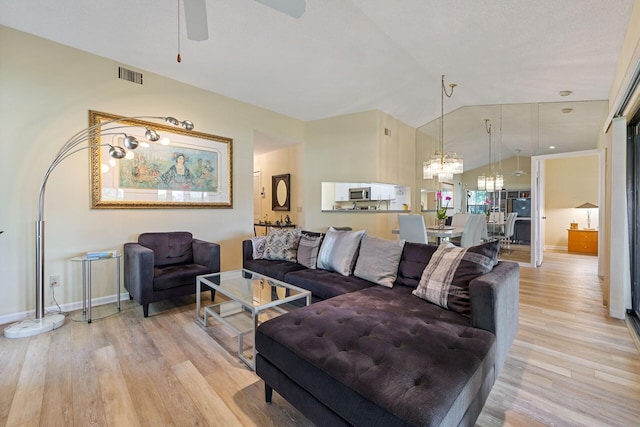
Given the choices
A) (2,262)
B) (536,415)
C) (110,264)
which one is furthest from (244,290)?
(2,262)

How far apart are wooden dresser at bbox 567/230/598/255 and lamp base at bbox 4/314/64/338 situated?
9.61 metres

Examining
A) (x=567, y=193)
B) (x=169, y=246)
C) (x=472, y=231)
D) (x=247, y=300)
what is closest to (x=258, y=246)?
(x=169, y=246)

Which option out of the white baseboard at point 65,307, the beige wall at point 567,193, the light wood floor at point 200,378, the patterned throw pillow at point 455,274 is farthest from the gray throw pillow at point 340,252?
the beige wall at point 567,193

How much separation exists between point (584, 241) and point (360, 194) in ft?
18.1

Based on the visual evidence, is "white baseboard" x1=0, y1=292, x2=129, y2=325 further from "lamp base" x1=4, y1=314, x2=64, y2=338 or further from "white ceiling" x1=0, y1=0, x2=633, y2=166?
"white ceiling" x1=0, y1=0, x2=633, y2=166

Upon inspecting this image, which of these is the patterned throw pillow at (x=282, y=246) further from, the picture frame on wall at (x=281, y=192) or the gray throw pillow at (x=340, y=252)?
the picture frame on wall at (x=281, y=192)

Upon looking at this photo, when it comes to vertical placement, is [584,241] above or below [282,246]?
below

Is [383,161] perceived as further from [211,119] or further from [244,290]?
[244,290]

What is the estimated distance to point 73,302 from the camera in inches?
121

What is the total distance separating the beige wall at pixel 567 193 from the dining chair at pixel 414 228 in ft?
18.5

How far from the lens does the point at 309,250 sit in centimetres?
321

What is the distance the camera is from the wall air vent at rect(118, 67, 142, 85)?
337 centimetres

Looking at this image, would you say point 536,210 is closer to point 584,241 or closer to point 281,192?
point 584,241

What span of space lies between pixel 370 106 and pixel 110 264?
15.6ft
